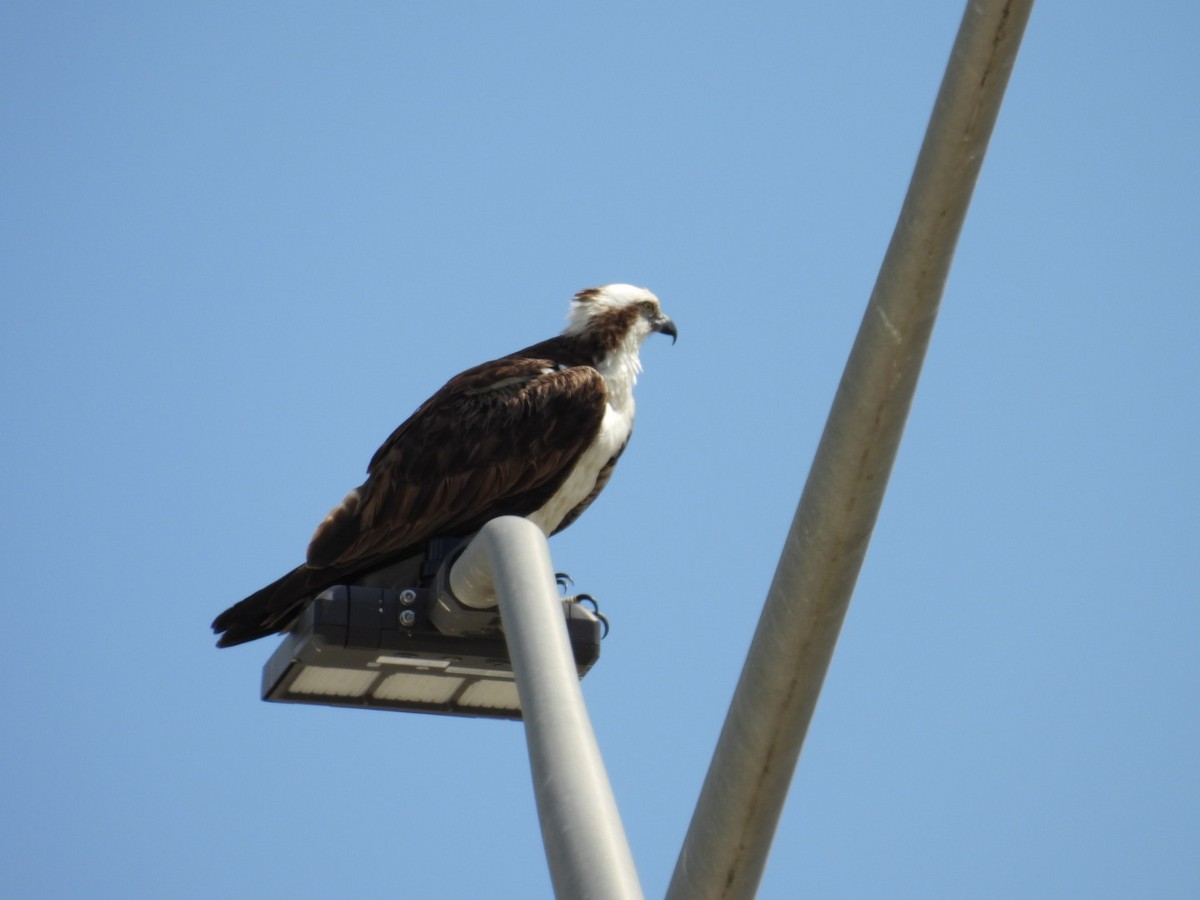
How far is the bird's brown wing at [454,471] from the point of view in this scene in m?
7.77

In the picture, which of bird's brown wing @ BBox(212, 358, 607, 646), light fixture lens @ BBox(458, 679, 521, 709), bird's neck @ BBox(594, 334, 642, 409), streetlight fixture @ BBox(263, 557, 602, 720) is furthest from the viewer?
bird's neck @ BBox(594, 334, 642, 409)

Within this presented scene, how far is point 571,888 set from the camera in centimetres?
283

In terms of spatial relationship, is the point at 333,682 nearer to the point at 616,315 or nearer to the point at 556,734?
the point at 556,734

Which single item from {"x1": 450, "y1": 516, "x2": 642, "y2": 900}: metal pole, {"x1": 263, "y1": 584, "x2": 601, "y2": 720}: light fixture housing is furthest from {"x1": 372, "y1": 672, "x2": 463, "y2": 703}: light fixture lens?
{"x1": 450, "y1": 516, "x2": 642, "y2": 900}: metal pole

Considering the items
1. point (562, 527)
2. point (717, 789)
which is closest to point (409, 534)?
point (562, 527)

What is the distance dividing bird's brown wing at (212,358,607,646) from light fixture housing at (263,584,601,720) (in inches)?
76.5

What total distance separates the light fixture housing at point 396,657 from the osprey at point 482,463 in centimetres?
196

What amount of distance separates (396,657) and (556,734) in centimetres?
223

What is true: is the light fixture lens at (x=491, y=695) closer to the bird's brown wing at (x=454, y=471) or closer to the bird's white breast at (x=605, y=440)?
the bird's brown wing at (x=454, y=471)

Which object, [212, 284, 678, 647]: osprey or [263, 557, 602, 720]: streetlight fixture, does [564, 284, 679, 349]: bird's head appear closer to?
[212, 284, 678, 647]: osprey

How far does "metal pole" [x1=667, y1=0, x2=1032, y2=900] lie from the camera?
3.08 metres

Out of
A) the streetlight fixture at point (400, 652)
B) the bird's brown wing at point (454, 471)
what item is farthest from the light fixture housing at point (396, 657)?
the bird's brown wing at point (454, 471)

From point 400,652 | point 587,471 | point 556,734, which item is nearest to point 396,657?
point 400,652

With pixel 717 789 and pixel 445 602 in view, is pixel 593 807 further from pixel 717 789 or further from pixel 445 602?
pixel 445 602
